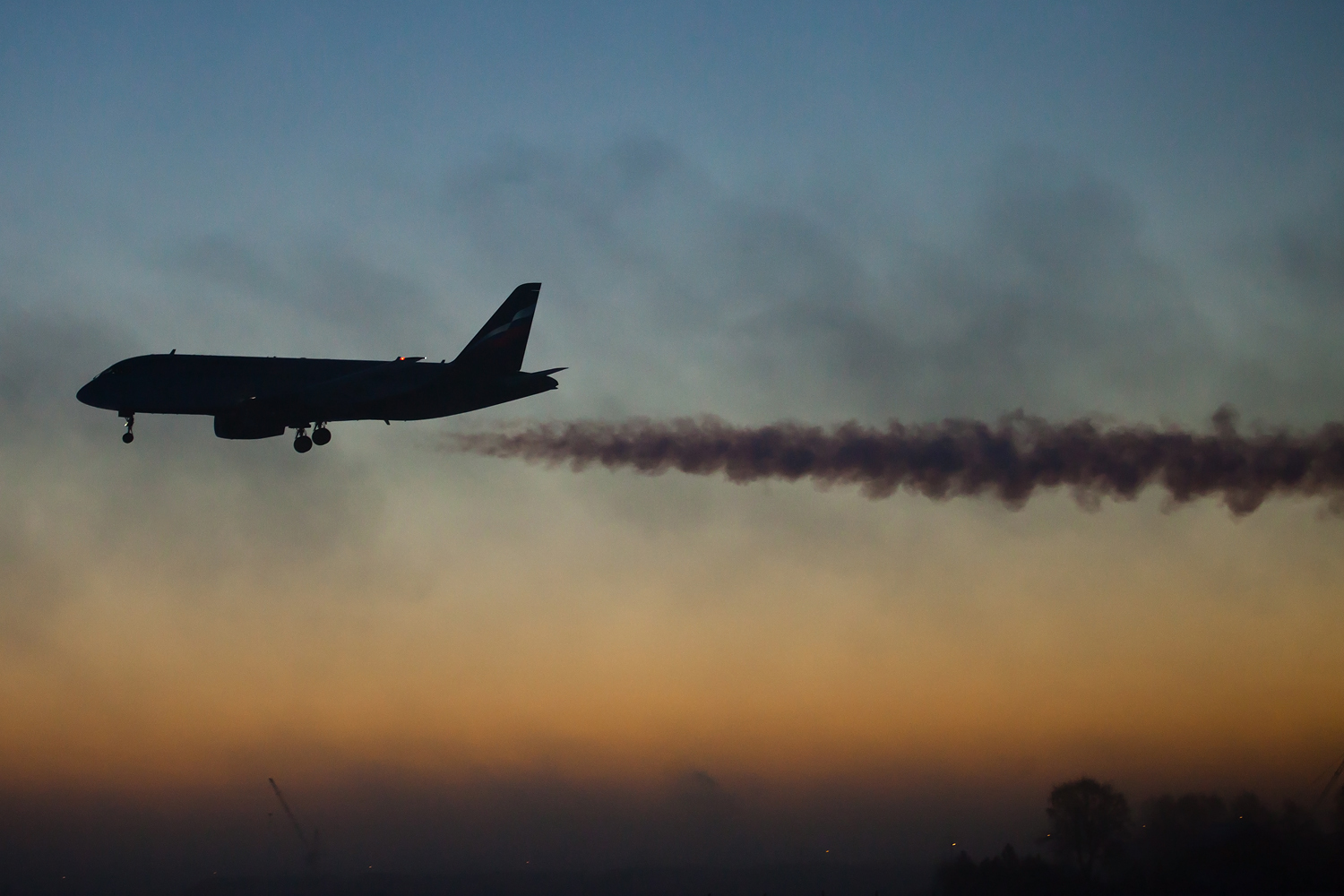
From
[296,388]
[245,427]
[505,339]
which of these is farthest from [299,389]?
[505,339]

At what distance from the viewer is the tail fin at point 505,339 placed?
6656 cm

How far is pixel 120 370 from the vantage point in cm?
6675

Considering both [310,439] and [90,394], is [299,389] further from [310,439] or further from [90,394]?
[90,394]

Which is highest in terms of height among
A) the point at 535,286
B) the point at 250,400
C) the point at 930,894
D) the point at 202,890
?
the point at 535,286

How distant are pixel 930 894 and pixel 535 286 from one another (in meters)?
60.7

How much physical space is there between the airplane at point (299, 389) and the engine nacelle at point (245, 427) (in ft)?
0.16

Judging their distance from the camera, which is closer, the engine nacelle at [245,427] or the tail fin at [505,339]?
the engine nacelle at [245,427]

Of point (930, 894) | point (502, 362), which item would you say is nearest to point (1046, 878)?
point (930, 894)

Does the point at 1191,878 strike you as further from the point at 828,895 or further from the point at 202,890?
the point at 202,890

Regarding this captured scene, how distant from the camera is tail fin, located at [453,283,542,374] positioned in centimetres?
6656

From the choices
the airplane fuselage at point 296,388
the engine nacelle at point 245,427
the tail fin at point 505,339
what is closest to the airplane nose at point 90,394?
the airplane fuselage at point 296,388

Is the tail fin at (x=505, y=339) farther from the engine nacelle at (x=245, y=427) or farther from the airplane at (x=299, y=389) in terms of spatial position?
the engine nacelle at (x=245, y=427)

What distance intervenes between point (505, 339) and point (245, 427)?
50.9 ft

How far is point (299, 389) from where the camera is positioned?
65062 mm
